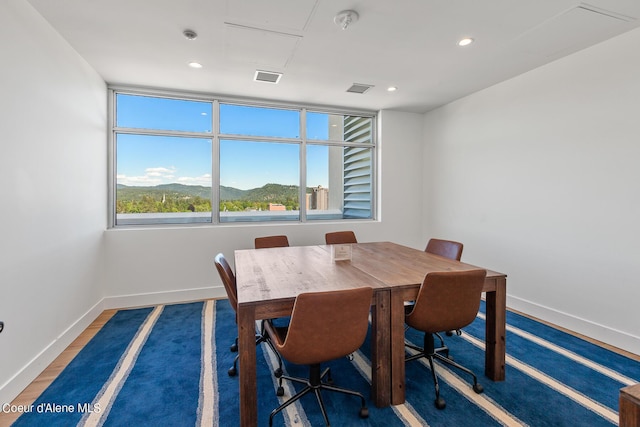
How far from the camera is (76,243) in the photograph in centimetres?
282

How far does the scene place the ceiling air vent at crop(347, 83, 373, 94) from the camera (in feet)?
12.1

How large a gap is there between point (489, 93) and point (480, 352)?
321 centimetres

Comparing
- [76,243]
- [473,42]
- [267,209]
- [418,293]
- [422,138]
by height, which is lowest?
[418,293]

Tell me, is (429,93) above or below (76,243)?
above

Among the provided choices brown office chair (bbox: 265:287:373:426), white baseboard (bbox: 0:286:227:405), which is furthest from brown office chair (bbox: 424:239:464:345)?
white baseboard (bbox: 0:286:227:405)

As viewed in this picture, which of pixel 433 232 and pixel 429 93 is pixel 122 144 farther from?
pixel 433 232

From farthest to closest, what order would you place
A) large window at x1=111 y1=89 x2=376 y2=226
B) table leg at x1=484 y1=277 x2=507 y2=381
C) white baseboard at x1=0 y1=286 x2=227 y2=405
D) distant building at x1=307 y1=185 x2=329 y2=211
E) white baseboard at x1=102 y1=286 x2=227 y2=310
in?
distant building at x1=307 y1=185 x2=329 y2=211
large window at x1=111 y1=89 x2=376 y2=226
white baseboard at x1=102 y1=286 x2=227 y2=310
table leg at x1=484 y1=277 x2=507 y2=381
white baseboard at x1=0 y1=286 x2=227 y2=405

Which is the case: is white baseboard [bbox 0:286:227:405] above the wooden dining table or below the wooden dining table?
below

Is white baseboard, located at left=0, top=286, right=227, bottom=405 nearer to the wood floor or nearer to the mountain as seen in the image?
the wood floor

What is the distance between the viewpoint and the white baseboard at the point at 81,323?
1.96 metres

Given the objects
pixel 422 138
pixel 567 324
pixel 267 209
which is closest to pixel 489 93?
pixel 422 138

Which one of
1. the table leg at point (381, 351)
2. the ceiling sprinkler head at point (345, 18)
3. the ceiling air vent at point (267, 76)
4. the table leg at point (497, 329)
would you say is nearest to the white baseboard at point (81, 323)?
the table leg at point (381, 351)

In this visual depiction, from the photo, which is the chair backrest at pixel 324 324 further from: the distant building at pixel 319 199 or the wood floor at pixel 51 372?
the distant building at pixel 319 199

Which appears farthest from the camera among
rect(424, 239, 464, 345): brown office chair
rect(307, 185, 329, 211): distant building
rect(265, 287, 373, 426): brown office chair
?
rect(307, 185, 329, 211): distant building
